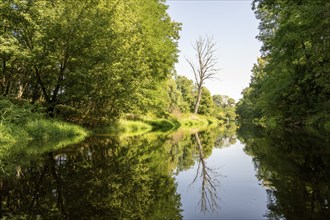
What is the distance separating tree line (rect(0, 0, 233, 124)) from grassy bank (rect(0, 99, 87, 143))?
9.18 feet

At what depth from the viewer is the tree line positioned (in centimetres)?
1794

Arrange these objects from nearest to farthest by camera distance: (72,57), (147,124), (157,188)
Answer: (157,188) → (72,57) → (147,124)

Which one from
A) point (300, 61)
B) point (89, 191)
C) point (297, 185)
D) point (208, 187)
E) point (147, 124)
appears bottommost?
point (89, 191)

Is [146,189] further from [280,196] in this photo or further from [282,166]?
[282,166]

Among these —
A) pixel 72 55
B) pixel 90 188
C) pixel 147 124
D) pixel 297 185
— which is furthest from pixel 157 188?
pixel 147 124

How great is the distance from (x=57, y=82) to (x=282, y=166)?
15737 mm

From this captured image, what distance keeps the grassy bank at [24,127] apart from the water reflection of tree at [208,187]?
24.8ft

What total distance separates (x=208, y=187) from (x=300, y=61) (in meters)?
23.9

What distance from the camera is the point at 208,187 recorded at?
6742 mm

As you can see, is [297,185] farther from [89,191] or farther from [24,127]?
[24,127]

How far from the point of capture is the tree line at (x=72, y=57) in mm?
17938

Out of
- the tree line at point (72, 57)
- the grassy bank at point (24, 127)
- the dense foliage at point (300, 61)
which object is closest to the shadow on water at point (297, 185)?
the dense foliage at point (300, 61)

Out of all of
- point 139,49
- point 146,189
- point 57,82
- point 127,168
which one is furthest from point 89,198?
point 139,49

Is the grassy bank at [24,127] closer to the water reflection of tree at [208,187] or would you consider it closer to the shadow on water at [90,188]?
the shadow on water at [90,188]
